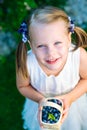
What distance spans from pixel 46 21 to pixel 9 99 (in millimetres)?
1417

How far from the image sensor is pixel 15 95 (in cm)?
425

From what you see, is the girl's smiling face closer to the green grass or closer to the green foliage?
the green grass

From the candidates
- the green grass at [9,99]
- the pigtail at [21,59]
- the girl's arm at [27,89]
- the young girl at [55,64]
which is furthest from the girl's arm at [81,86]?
the green grass at [9,99]

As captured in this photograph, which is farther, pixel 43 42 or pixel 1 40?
pixel 1 40

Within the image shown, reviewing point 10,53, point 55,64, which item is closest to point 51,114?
point 55,64

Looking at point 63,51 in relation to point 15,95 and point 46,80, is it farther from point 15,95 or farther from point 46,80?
point 15,95

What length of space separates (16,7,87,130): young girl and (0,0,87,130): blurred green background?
1.63ft

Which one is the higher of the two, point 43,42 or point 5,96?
point 43,42

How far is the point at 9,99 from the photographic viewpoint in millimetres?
4250

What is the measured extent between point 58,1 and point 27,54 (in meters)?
1.60

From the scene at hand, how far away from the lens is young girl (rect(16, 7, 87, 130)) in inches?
118

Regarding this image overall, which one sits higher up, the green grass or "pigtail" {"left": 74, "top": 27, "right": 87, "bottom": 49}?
"pigtail" {"left": 74, "top": 27, "right": 87, "bottom": 49}

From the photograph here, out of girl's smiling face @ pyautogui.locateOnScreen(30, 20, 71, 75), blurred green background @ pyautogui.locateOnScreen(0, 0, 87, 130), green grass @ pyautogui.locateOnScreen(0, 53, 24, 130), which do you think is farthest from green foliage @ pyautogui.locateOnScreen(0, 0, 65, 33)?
girl's smiling face @ pyautogui.locateOnScreen(30, 20, 71, 75)

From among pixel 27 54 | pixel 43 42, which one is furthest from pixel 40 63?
pixel 43 42
